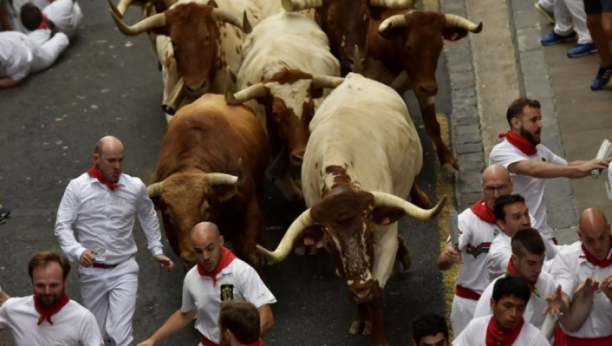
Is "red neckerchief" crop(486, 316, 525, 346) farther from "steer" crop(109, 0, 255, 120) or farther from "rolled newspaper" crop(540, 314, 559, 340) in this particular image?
"steer" crop(109, 0, 255, 120)

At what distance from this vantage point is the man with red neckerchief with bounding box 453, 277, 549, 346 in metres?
7.45

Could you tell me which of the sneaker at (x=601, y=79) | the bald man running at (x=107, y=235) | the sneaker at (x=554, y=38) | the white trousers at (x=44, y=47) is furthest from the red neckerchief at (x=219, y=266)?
the white trousers at (x=44, y=47)

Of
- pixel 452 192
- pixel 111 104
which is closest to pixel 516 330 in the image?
pixel 452 192

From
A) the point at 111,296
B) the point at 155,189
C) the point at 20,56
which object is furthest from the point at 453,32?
the point at 20,56

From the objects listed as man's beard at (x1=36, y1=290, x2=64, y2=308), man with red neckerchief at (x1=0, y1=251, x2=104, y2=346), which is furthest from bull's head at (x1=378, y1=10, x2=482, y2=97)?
man's beard at (x1=36, y1=290, x2=64, y2=308)

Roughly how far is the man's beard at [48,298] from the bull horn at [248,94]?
155 inches

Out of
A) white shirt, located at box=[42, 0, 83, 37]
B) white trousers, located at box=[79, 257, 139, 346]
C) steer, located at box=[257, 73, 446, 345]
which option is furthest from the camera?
white shirt, located at box=[42, 0, 83, 37]

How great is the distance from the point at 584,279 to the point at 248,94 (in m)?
4.61

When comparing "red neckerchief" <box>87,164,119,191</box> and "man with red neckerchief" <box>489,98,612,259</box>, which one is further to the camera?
"red neckerchief" <box>87,164,119,191</box>

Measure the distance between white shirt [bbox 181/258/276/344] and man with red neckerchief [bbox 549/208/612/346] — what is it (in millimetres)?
2012

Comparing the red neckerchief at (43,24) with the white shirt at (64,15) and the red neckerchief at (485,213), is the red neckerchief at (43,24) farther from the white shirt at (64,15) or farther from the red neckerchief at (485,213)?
the red neckerchief at (485,213)

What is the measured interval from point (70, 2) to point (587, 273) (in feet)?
35.3

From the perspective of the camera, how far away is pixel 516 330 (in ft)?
24.6

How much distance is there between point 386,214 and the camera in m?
10.1
